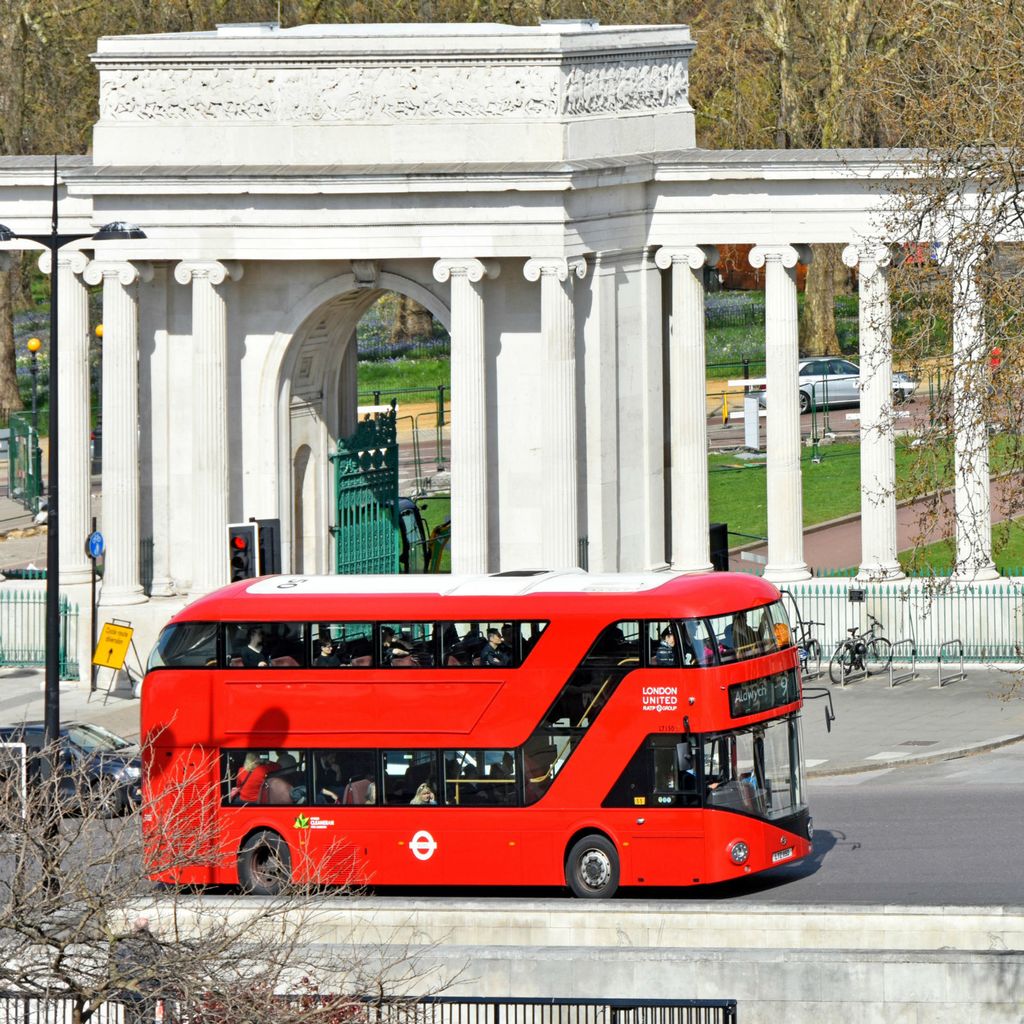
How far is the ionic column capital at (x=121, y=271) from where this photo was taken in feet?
155

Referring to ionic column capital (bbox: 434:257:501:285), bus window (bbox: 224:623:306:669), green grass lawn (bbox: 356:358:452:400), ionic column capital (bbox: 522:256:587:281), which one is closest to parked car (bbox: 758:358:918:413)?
green grass lawn (bbox: 356:358:452:400)

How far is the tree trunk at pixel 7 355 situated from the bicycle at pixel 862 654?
119ft

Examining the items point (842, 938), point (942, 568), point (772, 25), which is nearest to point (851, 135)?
point (772, 25)

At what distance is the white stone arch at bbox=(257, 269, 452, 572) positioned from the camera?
1871 inches

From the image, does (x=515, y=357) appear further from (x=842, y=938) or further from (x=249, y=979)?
(x=249, y=979)

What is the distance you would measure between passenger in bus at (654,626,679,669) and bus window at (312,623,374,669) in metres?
3.55

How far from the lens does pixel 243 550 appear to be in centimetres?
4366

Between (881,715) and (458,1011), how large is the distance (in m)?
→ 19.3

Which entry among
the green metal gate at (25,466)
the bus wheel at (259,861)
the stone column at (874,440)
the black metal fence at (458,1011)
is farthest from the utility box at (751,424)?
the black metal fence at (458,1011)

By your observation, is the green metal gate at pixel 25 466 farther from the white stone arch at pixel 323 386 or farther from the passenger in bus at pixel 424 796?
the passenger in bus at pixel 424 796

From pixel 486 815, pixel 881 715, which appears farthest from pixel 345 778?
pixel 881 715

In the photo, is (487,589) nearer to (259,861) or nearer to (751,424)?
(259,861)

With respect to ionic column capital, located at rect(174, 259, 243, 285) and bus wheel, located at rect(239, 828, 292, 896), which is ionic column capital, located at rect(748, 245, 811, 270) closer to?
ionic column capital, located at rect(174, 259, 243, 285)

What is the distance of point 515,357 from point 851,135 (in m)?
33.1
